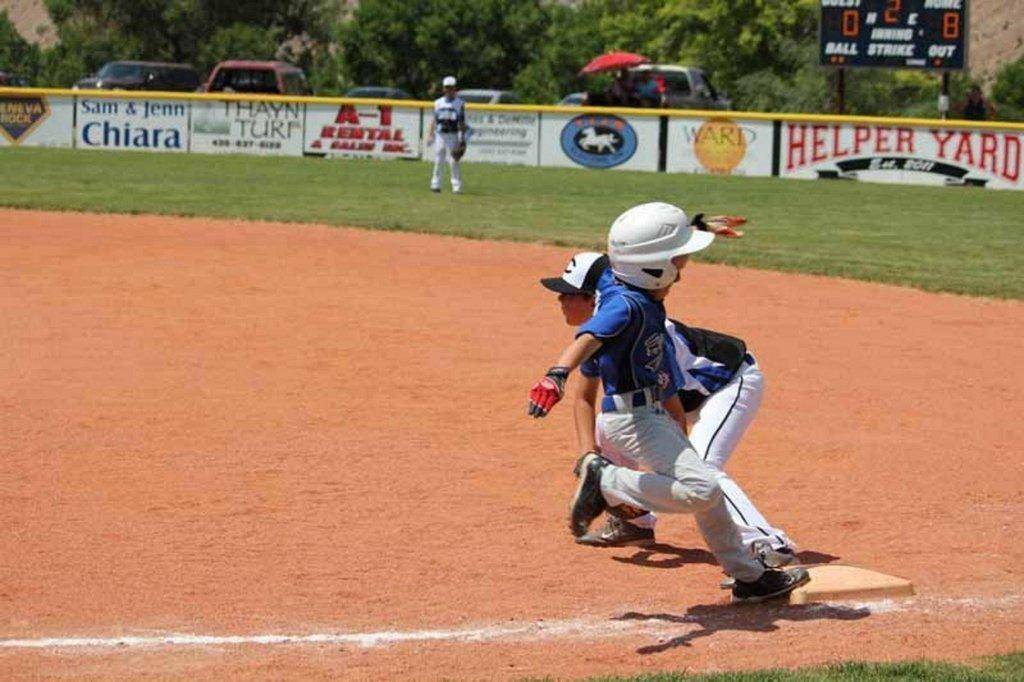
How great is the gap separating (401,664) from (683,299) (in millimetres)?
9928

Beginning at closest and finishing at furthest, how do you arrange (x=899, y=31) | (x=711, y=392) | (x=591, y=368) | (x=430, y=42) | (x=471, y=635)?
(x=471, y=635) → (x=591, y=368) → (x=711, y=392) → (x=899, y=31) → (x=430, y=42)

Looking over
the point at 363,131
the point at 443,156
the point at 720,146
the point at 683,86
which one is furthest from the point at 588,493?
the point at 683,86

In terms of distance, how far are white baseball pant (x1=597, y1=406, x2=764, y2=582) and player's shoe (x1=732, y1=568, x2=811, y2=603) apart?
0.04 meters

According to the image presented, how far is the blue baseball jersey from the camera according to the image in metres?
6.48

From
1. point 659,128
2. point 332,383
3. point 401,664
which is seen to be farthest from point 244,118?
point 401,664

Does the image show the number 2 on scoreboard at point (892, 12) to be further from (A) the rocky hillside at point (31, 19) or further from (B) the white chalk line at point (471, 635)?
(A) the rocky hillside at point (31, 19)

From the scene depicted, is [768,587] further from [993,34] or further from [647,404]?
[993,34]

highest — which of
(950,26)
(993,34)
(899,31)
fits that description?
(993,34)

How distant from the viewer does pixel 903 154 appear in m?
32.1

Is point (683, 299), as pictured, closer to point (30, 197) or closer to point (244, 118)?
point (30, 197)

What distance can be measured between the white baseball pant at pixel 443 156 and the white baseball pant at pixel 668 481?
66.0ft

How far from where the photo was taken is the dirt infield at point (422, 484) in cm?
629

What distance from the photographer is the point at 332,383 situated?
11297mm

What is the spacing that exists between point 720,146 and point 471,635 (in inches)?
1107
